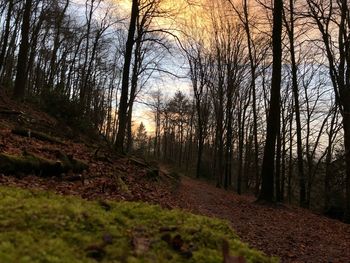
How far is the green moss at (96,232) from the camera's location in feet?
11.4

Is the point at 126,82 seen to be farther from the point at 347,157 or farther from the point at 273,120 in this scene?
the point at 347,157

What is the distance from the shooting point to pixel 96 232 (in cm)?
411

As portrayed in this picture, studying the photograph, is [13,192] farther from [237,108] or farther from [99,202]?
[237,108]

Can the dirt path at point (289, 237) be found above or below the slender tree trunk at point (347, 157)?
below

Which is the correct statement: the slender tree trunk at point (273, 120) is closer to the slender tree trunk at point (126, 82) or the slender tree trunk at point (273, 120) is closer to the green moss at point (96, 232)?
the slender tree trunk at point (126, 82)

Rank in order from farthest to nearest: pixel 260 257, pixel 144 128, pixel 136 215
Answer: pixel 144 128
pixel 136 215
pixel 260 257

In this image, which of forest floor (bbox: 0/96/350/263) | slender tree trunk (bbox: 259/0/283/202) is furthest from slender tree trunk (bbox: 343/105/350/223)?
forest floor (bbox: 0/96/350/263)

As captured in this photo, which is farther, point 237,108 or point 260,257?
point 237,108

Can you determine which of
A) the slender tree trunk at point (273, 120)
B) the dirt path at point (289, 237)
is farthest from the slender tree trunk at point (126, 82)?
the dirt path at point (289, 237)

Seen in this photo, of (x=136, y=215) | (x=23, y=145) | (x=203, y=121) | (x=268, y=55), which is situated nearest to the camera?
(x=136, y=215)

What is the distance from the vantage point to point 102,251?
362 centimetres

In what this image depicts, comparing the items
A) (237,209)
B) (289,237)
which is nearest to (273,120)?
(237,209)

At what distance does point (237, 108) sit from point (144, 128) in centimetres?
5374

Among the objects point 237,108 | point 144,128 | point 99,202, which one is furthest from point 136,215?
point 144,128
